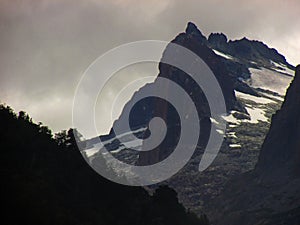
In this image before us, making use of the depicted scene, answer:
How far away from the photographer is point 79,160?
114 meters

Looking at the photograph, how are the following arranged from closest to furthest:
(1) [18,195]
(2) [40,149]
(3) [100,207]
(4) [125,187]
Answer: (1) [18,195]
(3) [100,207]
(2) [40,149]
(4) [125,187]

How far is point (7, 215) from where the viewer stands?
2756 inches

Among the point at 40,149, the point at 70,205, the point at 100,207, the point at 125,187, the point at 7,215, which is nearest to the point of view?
the point at 7,215

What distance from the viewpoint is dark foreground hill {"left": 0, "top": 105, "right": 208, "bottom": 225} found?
76019 millimetres

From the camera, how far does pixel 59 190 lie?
98.6 meters

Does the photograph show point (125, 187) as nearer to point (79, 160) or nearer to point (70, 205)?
point (79, 160)

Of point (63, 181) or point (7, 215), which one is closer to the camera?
point (7, 215)

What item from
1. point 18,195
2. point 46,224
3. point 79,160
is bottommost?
point 46,224

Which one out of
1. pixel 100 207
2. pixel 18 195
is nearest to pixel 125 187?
pixel 100 207

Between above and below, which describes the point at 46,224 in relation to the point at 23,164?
below

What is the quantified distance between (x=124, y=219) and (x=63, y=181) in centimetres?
1160

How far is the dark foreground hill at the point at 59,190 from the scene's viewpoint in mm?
76019

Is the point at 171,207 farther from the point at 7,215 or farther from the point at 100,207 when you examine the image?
the point at 7,215

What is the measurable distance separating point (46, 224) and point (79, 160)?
41.9 meters
